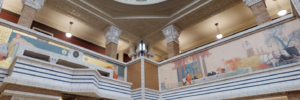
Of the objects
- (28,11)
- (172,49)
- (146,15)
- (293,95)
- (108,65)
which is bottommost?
(293,95)

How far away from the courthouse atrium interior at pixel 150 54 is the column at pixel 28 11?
1.5 inches

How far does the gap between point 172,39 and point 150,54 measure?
2.38 metres

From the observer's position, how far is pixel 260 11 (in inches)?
320

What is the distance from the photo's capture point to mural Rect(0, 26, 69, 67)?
18.2ft

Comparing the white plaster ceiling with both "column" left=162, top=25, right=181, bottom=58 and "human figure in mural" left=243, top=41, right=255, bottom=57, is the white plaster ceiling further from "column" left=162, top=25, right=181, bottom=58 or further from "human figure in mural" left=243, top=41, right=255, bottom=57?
"human figure in mural" left=243, top=41, right=255, bottom=57

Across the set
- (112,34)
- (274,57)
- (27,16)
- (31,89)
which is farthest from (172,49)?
(31,89)

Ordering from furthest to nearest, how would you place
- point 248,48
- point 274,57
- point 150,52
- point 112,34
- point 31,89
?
point 150,52
point 112,34
point 248,48
point 274,57
point 31,89

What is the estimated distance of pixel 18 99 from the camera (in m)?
4.01

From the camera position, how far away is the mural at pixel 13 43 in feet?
18.2

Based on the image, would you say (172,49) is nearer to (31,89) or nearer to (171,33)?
(171,33)

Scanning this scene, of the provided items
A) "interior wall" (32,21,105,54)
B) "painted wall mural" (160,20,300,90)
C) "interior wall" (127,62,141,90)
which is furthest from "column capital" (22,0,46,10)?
"painted wall mural" (160,20,300,90)

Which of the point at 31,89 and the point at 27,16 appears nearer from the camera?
the point at 31,89

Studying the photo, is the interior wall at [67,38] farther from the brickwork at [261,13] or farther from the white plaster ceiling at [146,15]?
the brickwork at [261,13]

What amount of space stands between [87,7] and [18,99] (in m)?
6.98
